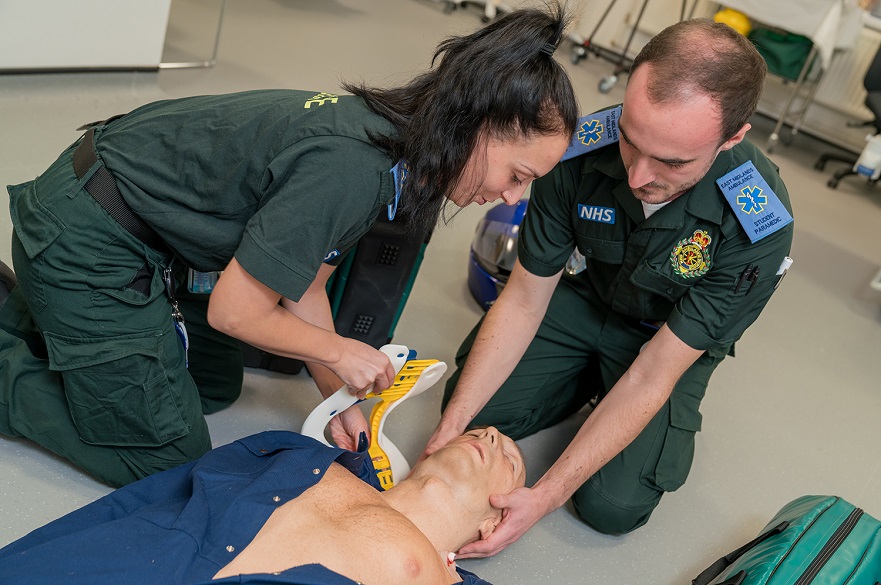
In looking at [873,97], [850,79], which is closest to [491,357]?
[873,97]

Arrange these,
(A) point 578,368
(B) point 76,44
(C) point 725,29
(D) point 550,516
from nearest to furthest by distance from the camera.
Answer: (C) point 725,29 < (D) point 550,516 < (A) point 578,368 < (B) point 76,44

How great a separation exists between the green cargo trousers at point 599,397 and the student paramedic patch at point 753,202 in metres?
0.42

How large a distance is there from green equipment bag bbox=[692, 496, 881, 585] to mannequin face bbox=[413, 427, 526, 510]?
489mm

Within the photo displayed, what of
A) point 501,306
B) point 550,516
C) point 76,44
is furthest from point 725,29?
point 76,44

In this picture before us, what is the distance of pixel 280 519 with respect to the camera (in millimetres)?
1554

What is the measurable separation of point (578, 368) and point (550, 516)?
1.51 feet

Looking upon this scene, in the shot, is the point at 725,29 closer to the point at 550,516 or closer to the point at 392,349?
the point at 392,349

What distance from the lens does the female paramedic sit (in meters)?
1.57

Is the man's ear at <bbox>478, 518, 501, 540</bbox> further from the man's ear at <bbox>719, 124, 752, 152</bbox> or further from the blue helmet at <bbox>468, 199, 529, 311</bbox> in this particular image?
the blue helmet at <bbox>468, 199, 529, 311</bbox>

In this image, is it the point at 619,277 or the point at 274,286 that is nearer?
the point at 274,286

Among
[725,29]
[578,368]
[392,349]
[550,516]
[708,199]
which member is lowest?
[550,516]

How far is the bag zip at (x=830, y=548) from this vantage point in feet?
6.16

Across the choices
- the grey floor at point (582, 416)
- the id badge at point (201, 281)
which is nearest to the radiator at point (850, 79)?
the grey floor at point (582, 416)

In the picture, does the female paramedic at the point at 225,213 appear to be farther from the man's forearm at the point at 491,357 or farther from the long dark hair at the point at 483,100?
the man's forearm at the point at 491,357
